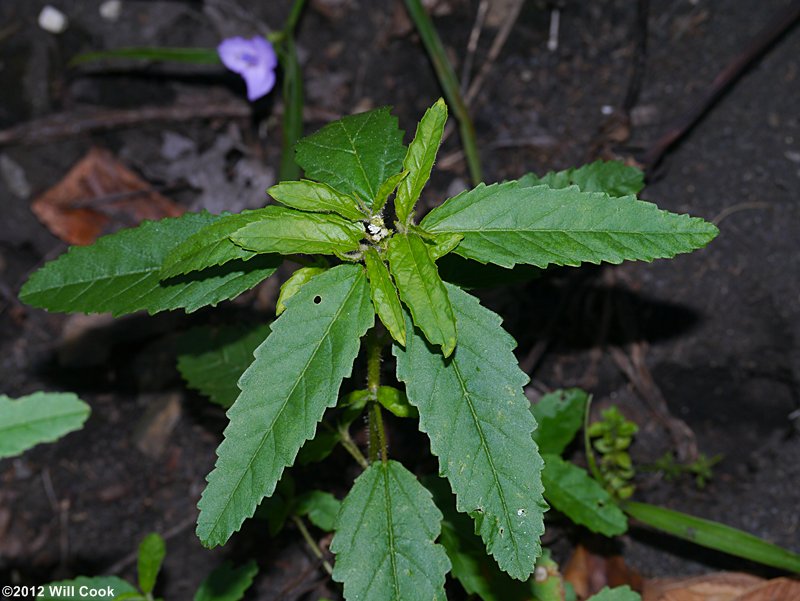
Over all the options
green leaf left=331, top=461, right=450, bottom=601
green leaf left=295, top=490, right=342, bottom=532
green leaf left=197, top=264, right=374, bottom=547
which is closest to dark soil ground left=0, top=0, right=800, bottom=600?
green leaf left=295, top=490, right=342, bottom=532

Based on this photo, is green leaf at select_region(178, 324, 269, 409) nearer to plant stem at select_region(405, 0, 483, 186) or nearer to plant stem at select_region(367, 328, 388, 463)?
plant stem at select_region(367, 328, 388, 463)

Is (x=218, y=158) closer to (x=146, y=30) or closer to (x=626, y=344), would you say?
(x=146, y=30)

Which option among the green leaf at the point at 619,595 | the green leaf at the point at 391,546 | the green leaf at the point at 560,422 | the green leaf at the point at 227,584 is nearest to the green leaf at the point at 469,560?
the green leaf at the point at 619,595

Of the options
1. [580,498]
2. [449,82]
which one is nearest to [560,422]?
[580,498]

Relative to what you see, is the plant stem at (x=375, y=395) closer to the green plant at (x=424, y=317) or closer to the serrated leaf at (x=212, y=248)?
the green plant at (x=424, y=317)

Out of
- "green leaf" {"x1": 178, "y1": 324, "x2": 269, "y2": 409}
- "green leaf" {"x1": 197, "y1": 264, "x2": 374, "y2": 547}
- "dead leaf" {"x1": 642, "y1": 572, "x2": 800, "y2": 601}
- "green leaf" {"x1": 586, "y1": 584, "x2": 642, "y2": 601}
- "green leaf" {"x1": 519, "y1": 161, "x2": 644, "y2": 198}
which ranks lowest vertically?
"dead leaf" {"x1": 642, "y1": 572, "x2": 800, "y2": 601}

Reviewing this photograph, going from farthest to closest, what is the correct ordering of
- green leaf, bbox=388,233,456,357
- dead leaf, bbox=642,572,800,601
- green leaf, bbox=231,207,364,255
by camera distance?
dead leaf, bbox=642,572,800,601, green leaf, bbox=231,207,364,255, green leaf, bbox=388,233,456,357

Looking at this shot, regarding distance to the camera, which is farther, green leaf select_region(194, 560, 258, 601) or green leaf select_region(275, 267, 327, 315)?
green leaf select_region(194, 560, 258, 601)
